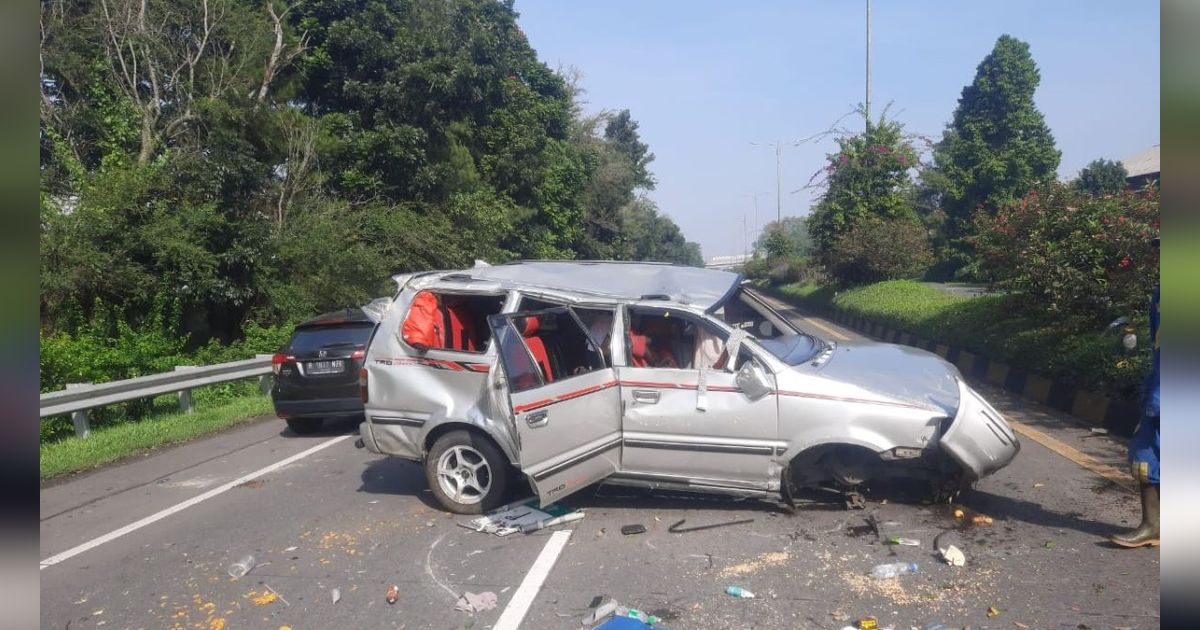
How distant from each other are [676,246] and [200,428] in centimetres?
9361

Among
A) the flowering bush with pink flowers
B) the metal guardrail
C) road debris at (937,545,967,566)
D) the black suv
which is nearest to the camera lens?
road debris at (937,545,967,566)

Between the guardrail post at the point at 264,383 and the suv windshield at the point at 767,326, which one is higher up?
the suv windshield at the point at 767,326

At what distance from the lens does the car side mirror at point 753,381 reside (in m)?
5.80

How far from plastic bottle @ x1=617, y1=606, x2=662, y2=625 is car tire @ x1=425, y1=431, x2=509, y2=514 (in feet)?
6.93

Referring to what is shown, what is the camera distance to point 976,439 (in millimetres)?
5426

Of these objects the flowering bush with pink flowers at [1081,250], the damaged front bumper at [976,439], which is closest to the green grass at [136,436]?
the damaged front bumper at [976,439]

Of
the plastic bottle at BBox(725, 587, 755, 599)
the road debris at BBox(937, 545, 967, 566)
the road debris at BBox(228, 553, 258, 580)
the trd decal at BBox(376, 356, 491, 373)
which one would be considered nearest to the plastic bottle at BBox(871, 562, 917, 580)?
the road debris at BBox(937, 545, 967, 566)

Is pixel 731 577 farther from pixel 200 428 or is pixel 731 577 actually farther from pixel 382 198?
pixel 382 198

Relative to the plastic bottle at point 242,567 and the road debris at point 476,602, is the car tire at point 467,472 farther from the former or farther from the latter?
the road debris at point 476,602

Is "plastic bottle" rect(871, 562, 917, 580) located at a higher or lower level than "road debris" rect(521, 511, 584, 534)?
higher

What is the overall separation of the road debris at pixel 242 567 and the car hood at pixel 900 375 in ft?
13.9

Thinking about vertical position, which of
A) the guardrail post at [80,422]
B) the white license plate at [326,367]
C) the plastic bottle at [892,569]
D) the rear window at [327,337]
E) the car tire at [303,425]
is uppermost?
the rear window at [327,337]

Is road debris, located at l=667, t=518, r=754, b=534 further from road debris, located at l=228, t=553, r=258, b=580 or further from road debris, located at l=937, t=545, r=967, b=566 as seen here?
road debris, located at l=228, t=553, r=258, b=580

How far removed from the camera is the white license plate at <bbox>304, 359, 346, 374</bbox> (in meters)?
10.0
